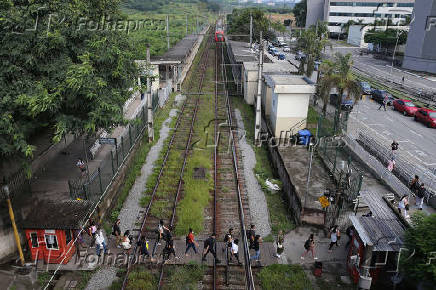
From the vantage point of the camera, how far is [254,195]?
57.4ft

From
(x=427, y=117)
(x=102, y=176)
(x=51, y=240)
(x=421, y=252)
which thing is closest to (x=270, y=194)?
(x=102, y=176)

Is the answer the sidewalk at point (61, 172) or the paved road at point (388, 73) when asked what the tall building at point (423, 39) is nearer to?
the paved road at point (388, 73)

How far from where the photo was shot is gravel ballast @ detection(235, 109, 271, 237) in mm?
15195

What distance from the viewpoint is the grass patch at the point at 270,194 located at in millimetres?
15276

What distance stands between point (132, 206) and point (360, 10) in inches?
3641

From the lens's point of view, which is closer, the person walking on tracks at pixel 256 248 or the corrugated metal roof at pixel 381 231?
the corrugated metal roof at pixel 381 231

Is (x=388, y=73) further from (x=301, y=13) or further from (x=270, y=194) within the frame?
(x=301, y=13)

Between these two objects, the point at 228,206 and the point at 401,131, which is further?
the point at 401,131

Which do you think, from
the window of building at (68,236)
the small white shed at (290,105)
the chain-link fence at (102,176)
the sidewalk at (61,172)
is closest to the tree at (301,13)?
the small white shed at (290,105)

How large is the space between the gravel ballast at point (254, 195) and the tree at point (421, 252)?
18.9 ft

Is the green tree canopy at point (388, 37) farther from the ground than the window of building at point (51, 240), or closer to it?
farther from the ground

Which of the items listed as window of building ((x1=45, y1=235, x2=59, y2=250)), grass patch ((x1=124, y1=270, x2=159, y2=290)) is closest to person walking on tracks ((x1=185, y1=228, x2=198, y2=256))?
grass patch ((x1=124, y1=270, x2=159, y2=290))

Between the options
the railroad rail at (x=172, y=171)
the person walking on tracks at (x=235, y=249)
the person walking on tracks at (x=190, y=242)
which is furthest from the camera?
the railroad rail at (x=172, y=171)

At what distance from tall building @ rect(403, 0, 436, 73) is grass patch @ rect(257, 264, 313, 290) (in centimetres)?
4709
